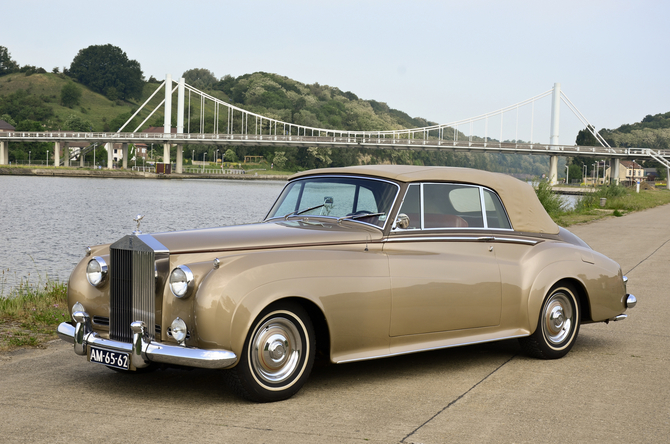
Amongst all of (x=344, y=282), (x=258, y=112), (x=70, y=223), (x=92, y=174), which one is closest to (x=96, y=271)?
(x=344, y=282)

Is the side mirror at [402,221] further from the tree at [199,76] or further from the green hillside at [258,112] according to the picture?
the tree at [199,76]

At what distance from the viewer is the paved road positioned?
3799 millimetres

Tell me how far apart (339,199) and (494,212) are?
4.25 feet

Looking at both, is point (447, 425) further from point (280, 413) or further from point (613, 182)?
point (613, 182)

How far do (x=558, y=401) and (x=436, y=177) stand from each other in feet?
6.05

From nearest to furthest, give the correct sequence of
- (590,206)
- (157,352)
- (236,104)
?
(157,352) → (590,206) → (236,104)

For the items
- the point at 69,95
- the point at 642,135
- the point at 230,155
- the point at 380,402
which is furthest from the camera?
the point at 69,95

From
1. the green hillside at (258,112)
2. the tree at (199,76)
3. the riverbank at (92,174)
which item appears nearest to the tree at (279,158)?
the green hillside at (258,112)

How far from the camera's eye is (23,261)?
703 inches

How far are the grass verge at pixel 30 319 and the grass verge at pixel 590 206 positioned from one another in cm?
1571

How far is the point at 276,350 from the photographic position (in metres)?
4.34

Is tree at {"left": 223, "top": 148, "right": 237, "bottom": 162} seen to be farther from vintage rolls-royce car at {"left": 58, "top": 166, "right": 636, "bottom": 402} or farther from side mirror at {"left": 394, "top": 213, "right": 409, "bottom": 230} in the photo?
side mirror at {"left": 394, "top": 213, "right": 409, "bottom": 230}

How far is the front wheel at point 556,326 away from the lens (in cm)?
569

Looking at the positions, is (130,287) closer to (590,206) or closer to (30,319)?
(30,319)
